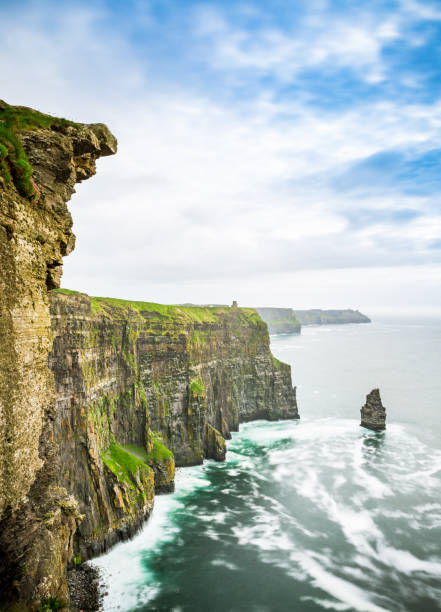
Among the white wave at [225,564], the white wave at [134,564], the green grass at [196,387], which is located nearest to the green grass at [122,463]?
the white wave at [134,564]

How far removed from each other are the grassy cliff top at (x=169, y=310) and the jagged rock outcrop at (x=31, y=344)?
1916 cm

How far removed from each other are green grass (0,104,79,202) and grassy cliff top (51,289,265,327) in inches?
769

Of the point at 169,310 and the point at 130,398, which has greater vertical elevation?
the point at 169,310

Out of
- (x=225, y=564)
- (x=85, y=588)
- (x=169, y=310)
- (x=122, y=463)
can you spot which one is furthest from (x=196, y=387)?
(x=85, y=588)

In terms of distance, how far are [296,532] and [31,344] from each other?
3968 cm

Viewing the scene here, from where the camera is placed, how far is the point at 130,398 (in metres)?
46.7

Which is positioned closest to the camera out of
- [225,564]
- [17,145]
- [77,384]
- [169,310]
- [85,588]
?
[17,145]

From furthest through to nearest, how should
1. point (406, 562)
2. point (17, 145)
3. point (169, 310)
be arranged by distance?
point (169, 310) → point (406, 562) → point (17, 145)

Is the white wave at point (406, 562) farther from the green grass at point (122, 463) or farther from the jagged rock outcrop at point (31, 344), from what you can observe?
the jagged rock outcrop at point (31, 344)

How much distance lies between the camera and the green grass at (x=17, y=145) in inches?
503

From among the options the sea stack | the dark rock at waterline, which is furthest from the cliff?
the sea stack

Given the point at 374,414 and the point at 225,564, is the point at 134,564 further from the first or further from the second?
the point at 374,414

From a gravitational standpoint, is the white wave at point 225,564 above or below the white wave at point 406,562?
above

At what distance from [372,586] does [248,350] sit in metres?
56.3
